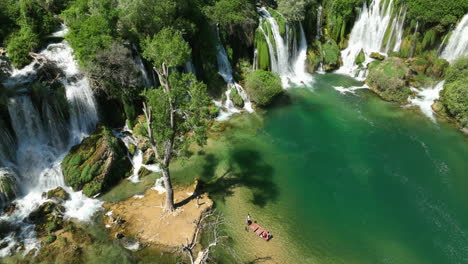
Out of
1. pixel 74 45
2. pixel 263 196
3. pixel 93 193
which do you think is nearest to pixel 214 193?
pixel 263 196

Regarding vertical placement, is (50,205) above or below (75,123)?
below

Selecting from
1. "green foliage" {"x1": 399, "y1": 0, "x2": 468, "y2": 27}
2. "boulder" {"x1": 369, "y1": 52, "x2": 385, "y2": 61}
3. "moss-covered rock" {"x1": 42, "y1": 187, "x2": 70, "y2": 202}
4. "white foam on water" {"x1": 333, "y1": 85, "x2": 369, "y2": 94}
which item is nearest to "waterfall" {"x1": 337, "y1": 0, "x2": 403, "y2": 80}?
"boulder" {"x1": 369, "y1": 52, "x2": 385, "y2": 61}

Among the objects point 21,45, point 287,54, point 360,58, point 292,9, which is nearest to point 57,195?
point 21,45

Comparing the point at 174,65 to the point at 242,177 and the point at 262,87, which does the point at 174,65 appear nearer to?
the point at 242,177

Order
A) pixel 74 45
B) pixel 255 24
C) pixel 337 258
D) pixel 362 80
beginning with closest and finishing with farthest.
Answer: pixel 337 258 → pixel 74 45 → pixel 255 24 → pixel 362 80

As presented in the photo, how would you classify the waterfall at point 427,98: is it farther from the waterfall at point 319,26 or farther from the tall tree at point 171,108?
the tall tree at point 171,108

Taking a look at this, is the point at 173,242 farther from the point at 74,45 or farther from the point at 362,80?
the point at 362,80
